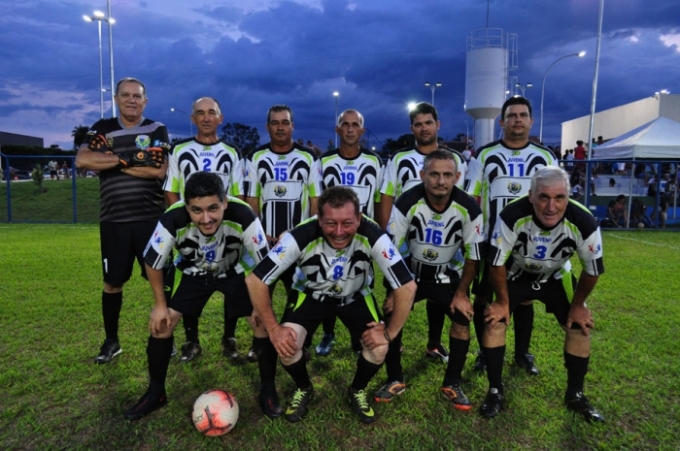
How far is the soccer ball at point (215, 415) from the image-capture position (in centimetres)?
301

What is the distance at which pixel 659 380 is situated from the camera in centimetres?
380

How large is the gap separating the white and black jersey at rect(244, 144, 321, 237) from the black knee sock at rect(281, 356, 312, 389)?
1647 mm

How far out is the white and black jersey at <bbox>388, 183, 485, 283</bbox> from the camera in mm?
3516

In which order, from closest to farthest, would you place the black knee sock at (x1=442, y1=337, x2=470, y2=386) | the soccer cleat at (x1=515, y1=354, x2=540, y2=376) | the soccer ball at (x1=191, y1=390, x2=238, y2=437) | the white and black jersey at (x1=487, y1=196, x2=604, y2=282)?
the soccer ball at (x1=191, y1=390, x2=238, y2=437)
the white and black jersey at (x1=487, y1=196, x2=604, y2=282)
the black knee sock at (x1=442, y1=337, x2=470, y2=386)
the soccer cleat at (x1=515, y1=354, x2=540, y2=376)

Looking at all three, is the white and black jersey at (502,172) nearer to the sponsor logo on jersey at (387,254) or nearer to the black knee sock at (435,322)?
the black knee sock at (435,322)

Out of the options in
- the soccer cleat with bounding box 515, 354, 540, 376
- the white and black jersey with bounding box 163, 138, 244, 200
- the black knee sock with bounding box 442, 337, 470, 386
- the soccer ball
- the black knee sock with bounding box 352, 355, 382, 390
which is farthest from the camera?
the white and black jersey with bounding box 163, 138, 244, 200

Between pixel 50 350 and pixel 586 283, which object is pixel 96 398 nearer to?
pixel 50 350

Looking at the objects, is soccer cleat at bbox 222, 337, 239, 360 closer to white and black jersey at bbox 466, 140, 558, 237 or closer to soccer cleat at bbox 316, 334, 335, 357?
soccer cleat at bbox 316, 334, 335, 357

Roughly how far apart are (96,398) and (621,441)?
12.1 feet

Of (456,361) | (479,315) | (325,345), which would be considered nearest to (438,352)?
(479,315)

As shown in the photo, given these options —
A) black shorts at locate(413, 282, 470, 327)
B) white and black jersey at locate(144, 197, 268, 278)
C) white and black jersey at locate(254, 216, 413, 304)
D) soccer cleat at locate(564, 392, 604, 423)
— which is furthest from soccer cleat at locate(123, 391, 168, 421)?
soccer cleat at locate(564, 392, 604, 423)

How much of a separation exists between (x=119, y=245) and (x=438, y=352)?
3077mm

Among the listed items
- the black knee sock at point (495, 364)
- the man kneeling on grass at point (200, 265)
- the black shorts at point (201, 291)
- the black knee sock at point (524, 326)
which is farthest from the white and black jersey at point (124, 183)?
the black knee sock at point (524, 326)

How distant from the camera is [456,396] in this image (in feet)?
11.5
